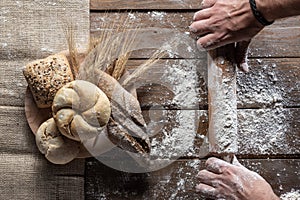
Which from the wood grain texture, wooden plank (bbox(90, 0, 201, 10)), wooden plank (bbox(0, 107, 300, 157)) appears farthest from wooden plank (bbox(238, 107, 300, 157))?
the wood grain texture

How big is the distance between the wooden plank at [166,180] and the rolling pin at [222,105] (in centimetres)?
11

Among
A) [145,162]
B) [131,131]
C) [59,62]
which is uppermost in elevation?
[59,62]

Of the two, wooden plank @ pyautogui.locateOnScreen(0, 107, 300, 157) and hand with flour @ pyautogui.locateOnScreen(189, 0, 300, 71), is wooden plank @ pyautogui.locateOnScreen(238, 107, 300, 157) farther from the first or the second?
hand with flour @ pyautogui.locateOnScreen(189, 0, 300, 71)

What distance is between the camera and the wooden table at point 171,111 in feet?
4.58

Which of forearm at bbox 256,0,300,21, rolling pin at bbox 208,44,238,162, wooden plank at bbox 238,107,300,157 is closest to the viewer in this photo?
forearm at bbox 256,0,300,21

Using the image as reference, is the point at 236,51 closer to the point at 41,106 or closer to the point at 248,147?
the point at 248,147

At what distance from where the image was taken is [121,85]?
1339 mm

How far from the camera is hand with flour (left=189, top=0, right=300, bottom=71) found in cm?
126

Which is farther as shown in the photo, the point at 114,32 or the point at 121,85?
the point at 114,32

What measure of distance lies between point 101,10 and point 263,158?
2.08 ft

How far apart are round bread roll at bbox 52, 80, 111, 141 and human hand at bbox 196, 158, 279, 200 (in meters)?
0.31

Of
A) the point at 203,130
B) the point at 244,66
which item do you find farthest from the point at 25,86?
the point at 244,66

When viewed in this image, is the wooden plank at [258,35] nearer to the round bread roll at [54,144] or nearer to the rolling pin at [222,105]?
the rolling pin at [222,105]

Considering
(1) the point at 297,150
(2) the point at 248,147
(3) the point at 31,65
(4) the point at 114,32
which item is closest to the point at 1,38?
(3) the point at 31,65
